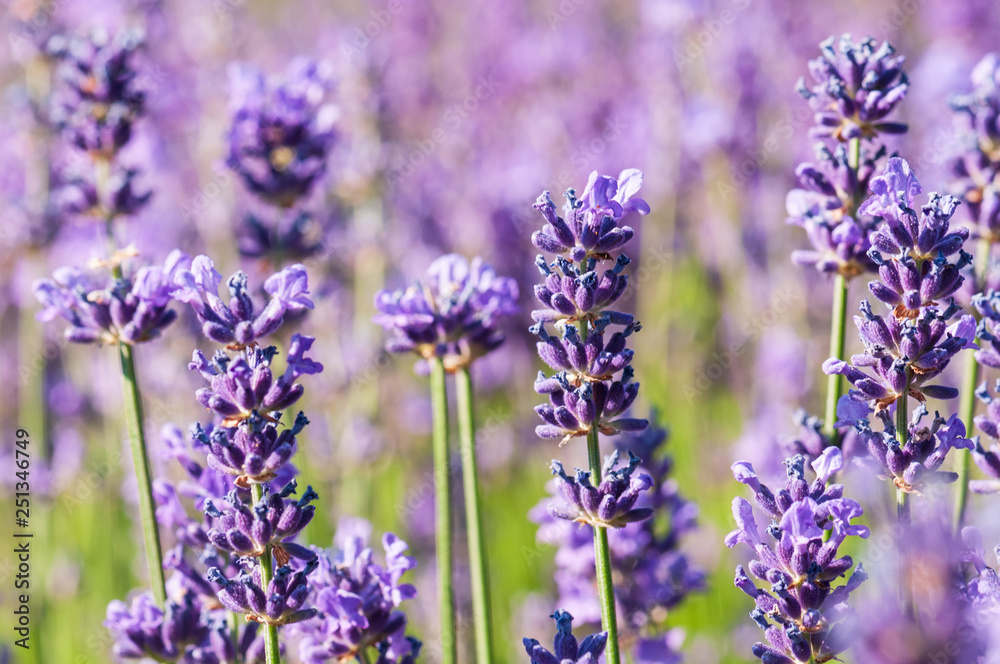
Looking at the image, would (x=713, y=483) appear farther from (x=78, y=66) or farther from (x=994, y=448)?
(x=78, y=66)

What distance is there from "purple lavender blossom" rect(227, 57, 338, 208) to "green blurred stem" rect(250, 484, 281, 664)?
167 centimetres

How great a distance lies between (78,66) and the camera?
3.09m

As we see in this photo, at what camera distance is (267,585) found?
1.75 m

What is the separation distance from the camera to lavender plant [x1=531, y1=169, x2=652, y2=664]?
5.83 ft

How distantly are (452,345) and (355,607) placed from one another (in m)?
0.81

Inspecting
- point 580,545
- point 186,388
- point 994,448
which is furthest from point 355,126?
point 994,448

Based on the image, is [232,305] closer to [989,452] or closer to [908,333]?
[908,333]

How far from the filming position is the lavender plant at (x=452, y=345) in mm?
2299

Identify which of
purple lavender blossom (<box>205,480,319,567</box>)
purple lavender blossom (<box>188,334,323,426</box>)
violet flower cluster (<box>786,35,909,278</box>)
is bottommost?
purple lavender blossom (<box>205,480,319,567</box>)

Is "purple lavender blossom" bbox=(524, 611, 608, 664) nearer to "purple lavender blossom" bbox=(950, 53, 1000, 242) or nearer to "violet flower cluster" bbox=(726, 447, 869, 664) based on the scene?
"violet flower cluster" bbox=(726, 447, 869, 664)

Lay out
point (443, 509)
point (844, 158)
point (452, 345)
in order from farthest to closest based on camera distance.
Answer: point (452, 345) → point (443, 509) → point (844, 158)

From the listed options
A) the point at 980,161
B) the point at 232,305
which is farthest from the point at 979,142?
the point at 232,305

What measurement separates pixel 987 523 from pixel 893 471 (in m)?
0.21

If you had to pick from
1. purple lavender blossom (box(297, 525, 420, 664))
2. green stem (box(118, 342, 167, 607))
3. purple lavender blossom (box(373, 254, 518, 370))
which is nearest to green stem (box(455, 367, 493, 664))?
purple lavender blossom (box(373, 254, 518, 370))
